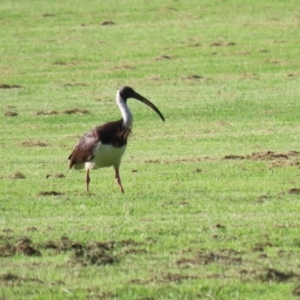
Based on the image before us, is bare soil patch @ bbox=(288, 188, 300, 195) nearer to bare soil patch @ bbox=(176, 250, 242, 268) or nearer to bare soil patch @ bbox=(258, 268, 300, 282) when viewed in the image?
bare soil patch @ bbox=(176, 250, 242, 268)

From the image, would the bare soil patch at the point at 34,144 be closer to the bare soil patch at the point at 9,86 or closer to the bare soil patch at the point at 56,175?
the bare soil patch at the point at 56,175

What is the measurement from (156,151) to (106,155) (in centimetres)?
368

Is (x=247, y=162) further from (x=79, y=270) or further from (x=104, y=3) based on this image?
(x=104, y=3)

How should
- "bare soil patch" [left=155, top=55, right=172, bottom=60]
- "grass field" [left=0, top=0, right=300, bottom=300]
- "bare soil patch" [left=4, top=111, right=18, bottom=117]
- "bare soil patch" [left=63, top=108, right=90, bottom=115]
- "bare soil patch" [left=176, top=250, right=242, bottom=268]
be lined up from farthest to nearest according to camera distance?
"bare soil patch" [left=155, top=55, right=172, bottom=60], "bare soil patch" [left=63, top=108, right=90, bottom=115], "bare soil patch" [left=4, top=111, right=18, bottom=117], "bare soil patch" [left=176, top=250, right=242, bottom=268], "grass field" [left=0, top=0, right=300, bottom=300]

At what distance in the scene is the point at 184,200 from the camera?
13336 mm

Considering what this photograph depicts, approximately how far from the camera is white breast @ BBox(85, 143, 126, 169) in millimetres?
14734

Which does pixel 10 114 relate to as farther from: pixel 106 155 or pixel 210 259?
pixel 210 259

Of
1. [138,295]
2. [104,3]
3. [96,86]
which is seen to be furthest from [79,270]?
[104,3]

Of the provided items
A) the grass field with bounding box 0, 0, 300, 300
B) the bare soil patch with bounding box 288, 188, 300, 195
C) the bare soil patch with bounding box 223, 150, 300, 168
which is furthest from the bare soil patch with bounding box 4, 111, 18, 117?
the bare soil patch with bounding box 288, 188, 300, 195

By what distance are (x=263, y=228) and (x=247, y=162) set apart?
5.52m

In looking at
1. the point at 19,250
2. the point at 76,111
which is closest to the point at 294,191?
the point at 19,250

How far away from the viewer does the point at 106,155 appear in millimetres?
14797

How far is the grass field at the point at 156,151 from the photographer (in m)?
9.61

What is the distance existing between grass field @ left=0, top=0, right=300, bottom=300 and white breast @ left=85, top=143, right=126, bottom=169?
1.09 feet
